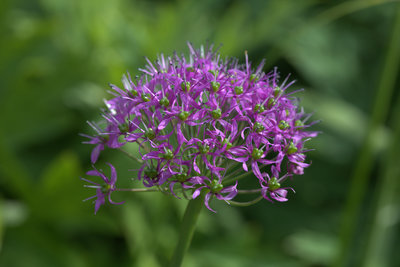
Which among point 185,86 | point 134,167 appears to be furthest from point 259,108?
point 134,167

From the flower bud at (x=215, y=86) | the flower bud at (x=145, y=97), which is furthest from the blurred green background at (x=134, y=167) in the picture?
the flower bud at (x=145, y=97)

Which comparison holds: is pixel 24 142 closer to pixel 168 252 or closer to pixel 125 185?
pixel 125 185

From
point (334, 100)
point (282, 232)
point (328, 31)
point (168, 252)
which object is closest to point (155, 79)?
point (168, 252)

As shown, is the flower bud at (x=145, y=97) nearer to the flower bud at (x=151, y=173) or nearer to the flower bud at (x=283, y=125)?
the flower bud at (x=151, y=173)

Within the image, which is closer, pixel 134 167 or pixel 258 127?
pixel 258 127

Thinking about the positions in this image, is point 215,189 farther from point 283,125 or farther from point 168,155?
point 283,125
